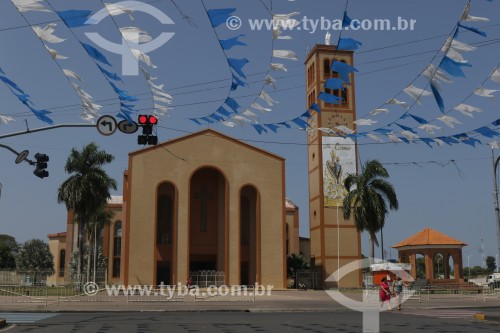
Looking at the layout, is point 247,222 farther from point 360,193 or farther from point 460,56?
point 460,56

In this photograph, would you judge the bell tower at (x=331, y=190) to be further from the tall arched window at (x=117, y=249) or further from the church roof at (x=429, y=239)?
the tall arched window at (x=117, y=249)

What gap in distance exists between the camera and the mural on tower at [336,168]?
186 feet

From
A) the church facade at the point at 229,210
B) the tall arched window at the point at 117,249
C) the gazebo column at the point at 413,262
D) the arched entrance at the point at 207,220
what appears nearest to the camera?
the church facade at the point at 229,210

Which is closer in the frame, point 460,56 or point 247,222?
point 460,56

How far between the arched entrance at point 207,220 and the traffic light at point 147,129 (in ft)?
117

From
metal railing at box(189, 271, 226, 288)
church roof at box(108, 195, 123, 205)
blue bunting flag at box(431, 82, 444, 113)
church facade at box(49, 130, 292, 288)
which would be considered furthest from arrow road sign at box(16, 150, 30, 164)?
church roof at box(108, 195, 123, 205)

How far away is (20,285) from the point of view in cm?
4106

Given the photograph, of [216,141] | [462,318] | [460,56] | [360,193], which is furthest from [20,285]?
[460,56]

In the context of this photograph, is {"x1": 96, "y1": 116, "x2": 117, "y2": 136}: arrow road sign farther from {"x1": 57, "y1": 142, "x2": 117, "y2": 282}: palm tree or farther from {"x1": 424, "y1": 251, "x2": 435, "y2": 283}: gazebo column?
{"x1": 424, "y1": 251, "x2": 435, "y2": 283}: gazebo column

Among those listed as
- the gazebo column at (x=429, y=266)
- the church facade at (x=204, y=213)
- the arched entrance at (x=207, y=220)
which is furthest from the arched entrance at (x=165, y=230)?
the gazebo column at (x=429, y=266)

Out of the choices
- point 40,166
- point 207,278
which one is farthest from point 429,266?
point 40,166

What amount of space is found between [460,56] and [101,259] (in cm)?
6920

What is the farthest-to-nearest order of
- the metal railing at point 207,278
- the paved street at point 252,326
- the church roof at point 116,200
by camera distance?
the church roof at point 116,200
the metal railing at point 207,278
the paved street at point 252,326

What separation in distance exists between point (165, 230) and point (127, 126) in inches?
1488
